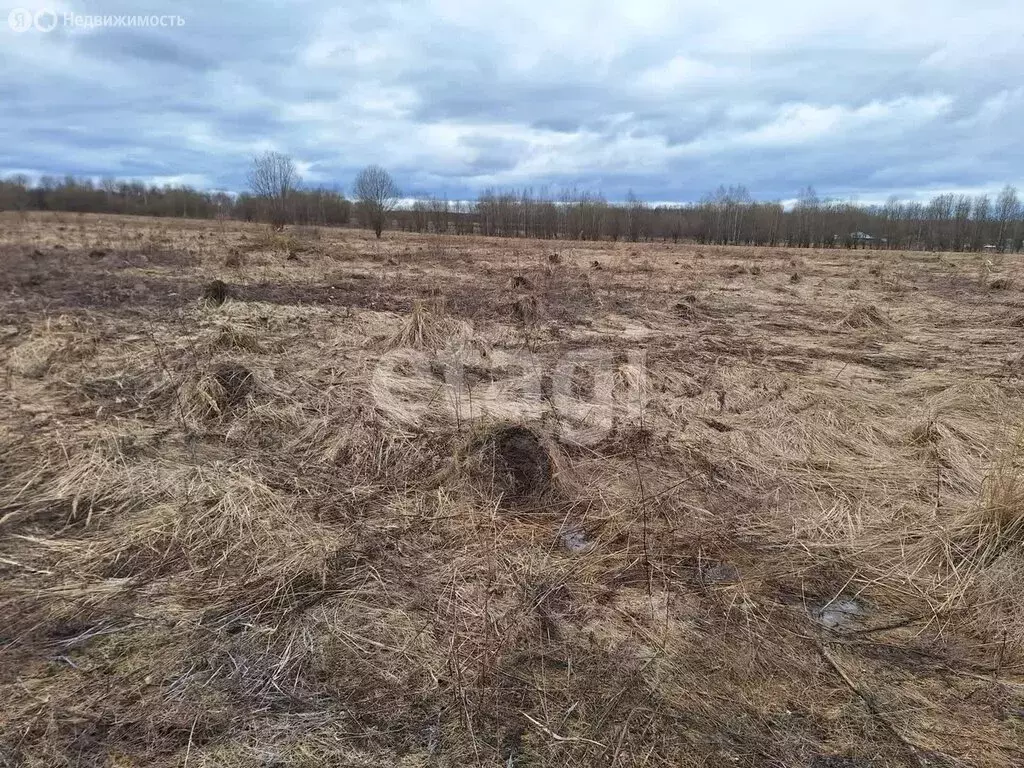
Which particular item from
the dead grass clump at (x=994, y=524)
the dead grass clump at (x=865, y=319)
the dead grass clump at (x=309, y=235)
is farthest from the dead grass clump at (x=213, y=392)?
the dead grass clump at (x=309, y=235)

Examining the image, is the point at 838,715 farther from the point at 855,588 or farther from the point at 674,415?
the point at 674,415

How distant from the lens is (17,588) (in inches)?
104

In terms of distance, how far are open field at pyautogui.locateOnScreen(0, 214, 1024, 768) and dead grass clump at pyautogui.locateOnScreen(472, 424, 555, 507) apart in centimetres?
2

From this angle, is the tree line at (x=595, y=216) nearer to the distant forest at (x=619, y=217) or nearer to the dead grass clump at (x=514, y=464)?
the distant forest at (x=619, y=217)

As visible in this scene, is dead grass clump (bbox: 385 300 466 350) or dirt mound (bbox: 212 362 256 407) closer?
dirt mound (bbox: 212 362 256 407)

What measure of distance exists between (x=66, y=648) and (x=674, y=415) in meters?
4.68

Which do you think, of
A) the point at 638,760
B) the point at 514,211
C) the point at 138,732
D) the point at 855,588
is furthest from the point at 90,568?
the point at 514,211

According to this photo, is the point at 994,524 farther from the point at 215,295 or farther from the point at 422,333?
the point at 215,295

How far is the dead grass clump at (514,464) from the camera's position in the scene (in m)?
3.73

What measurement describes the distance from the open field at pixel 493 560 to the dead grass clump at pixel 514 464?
0.08 feet

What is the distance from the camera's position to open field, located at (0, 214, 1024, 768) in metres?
2.01

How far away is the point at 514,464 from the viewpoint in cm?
390

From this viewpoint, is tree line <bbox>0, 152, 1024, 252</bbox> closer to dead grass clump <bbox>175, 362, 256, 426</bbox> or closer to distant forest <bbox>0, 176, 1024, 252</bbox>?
distant forest <bbox>0, 176, 1024, 252</bbox>

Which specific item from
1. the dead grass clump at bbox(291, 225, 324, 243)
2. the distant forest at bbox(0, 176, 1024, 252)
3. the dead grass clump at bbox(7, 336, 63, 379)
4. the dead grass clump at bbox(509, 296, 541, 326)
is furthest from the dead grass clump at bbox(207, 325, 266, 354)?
the distant forest at bbox(0, 176, 1024, 252)
